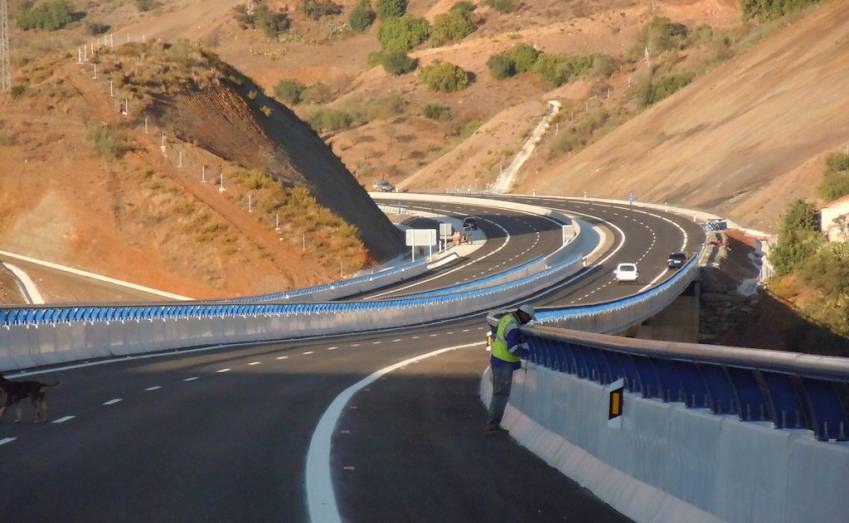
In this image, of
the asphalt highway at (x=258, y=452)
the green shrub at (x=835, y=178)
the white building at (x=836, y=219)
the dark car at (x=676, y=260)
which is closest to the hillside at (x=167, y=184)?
the dark car at (x=676, y=260)

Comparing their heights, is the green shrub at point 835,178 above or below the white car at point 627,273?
above

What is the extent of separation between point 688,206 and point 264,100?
37.9 metres

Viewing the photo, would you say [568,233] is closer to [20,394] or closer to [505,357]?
[505,357]

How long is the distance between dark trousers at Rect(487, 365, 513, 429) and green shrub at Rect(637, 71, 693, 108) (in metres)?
150

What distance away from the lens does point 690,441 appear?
10828 millimetres

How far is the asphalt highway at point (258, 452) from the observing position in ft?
39.7

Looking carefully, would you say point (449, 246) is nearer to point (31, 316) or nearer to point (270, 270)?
point (270, 270)

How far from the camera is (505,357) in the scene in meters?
18.5

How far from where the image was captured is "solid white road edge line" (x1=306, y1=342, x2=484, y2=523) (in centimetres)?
1184

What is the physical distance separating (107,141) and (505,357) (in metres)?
69.8

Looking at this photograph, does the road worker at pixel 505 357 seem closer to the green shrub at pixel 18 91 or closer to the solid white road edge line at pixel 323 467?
the solid white road edge line at pixel 323 467

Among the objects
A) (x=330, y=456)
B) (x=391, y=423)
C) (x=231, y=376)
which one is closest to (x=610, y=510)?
(x=330, y=456)

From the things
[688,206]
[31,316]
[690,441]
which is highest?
[690,441]

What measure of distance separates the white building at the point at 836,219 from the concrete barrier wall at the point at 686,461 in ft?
244
